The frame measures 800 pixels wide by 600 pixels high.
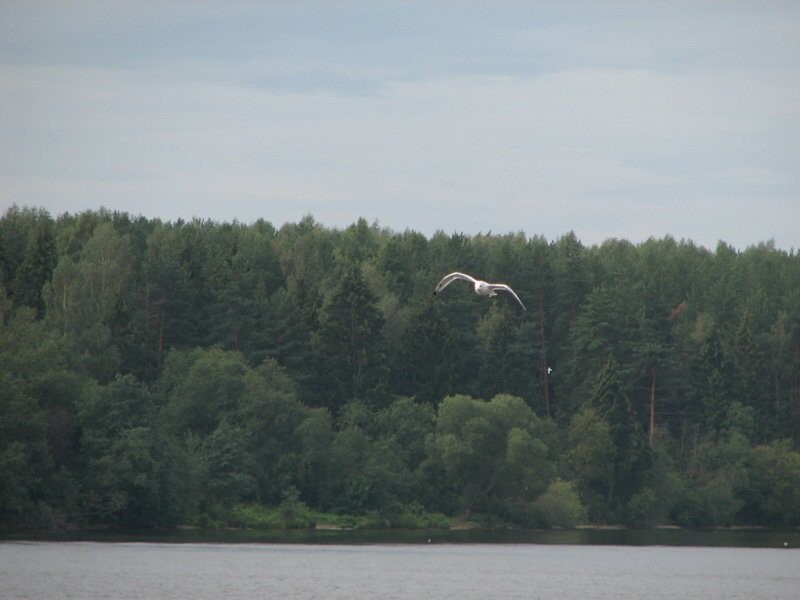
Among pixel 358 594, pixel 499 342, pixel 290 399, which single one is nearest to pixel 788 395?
pixel 499 342

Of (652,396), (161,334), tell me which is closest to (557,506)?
(652,396)

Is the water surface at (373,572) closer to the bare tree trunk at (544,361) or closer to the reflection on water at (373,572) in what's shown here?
the reflection on water at (373,572)

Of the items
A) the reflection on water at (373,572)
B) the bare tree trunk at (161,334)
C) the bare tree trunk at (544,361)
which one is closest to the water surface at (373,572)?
the reflection on water at (373,572)

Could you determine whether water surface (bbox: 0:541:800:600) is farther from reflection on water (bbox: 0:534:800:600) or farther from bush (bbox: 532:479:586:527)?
bush (bbox: 532:479:586:527)

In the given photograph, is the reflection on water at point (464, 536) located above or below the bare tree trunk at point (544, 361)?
below

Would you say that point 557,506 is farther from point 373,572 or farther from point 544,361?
point 373,572

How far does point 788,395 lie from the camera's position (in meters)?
118

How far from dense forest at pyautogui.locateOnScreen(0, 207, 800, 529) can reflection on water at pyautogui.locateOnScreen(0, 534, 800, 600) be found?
40.0 feet

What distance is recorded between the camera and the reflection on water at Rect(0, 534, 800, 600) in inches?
2003

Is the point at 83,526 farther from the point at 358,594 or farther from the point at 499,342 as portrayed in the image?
the point at 499,342

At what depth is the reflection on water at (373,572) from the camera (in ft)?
167

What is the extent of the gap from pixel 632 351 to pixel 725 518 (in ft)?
55.1

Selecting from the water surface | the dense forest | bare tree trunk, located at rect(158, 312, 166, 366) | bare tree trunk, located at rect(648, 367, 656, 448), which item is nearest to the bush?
the dense forest

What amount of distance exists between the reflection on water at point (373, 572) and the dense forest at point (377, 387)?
12.2 meters
